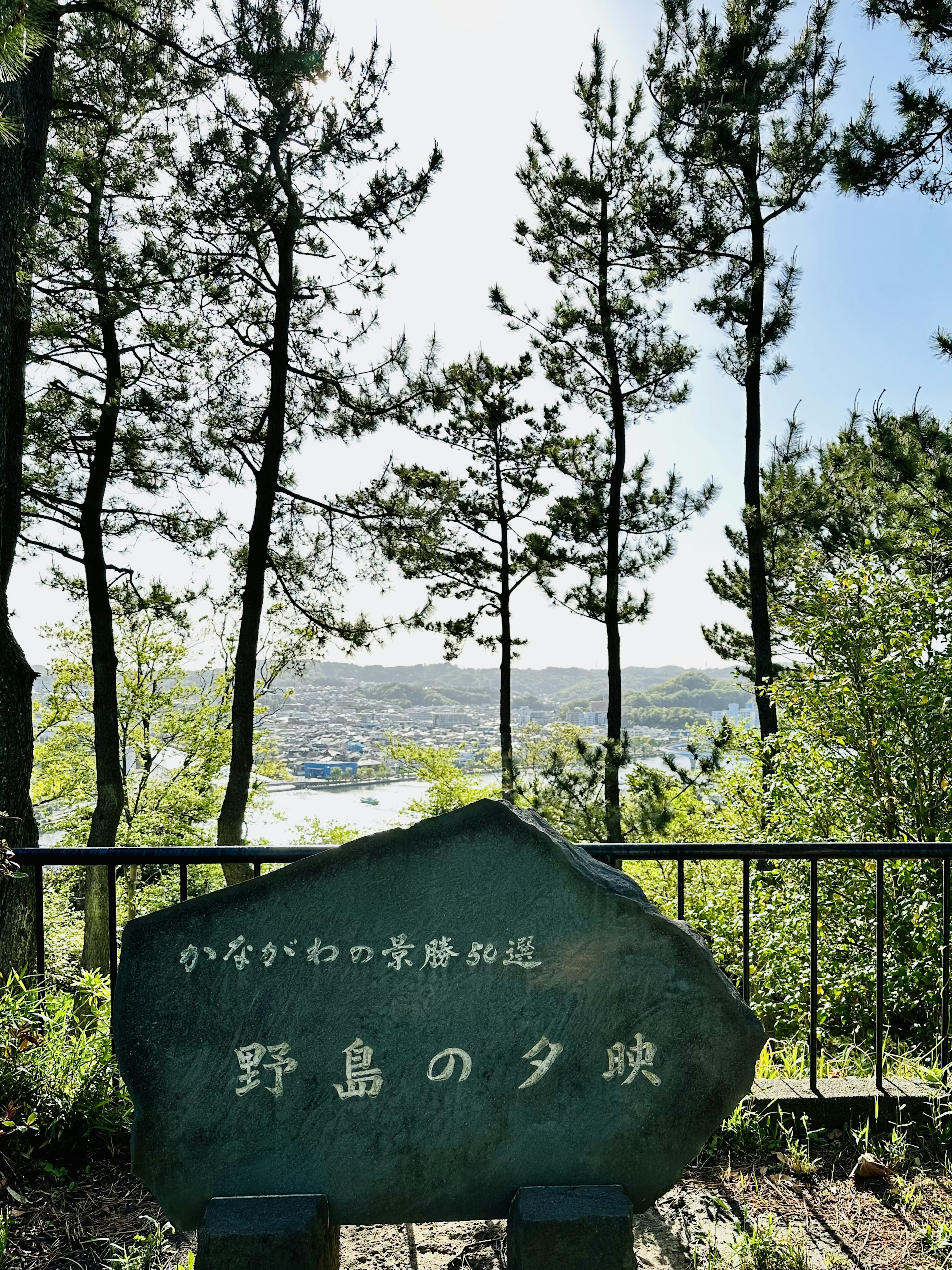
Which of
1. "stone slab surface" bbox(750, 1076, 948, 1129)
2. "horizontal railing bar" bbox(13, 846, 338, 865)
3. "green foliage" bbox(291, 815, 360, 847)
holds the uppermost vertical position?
"horizontal railing bar" bbox(13, 846, 338, 865)

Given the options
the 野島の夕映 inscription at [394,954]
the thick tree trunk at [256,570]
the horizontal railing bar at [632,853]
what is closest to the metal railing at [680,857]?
the horizontal railing bar at [632,853]

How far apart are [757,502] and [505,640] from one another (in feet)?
18.2

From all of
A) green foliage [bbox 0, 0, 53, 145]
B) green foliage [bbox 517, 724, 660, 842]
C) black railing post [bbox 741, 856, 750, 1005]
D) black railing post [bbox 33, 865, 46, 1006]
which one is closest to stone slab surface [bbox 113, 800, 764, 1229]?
black railing post [bbox 741, 856, 750, 1005]

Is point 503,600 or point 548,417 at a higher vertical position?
point 548,417

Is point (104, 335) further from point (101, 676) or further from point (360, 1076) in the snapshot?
point (360, 1076)

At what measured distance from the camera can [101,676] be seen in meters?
12.2

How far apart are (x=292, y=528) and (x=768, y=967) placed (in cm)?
848

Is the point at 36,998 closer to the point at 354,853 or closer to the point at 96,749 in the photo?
the point at 354,853

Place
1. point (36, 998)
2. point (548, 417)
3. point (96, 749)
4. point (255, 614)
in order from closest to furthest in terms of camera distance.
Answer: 1. point (36, 998)
2. point (255, 614)
3. point (96, 749)
4. point (548, 417)

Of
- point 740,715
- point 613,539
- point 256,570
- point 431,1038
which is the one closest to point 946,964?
point 431,1038

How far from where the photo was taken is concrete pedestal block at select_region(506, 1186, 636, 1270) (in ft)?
6.53

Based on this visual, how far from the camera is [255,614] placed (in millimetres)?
11484

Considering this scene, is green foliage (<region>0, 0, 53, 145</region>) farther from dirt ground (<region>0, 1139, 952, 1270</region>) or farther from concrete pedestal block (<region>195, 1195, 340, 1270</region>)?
dirt ground (<region>0, 1139, 952, 1270</region>)

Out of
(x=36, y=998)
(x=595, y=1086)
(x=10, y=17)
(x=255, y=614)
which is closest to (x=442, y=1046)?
(x=595, y=1086)
